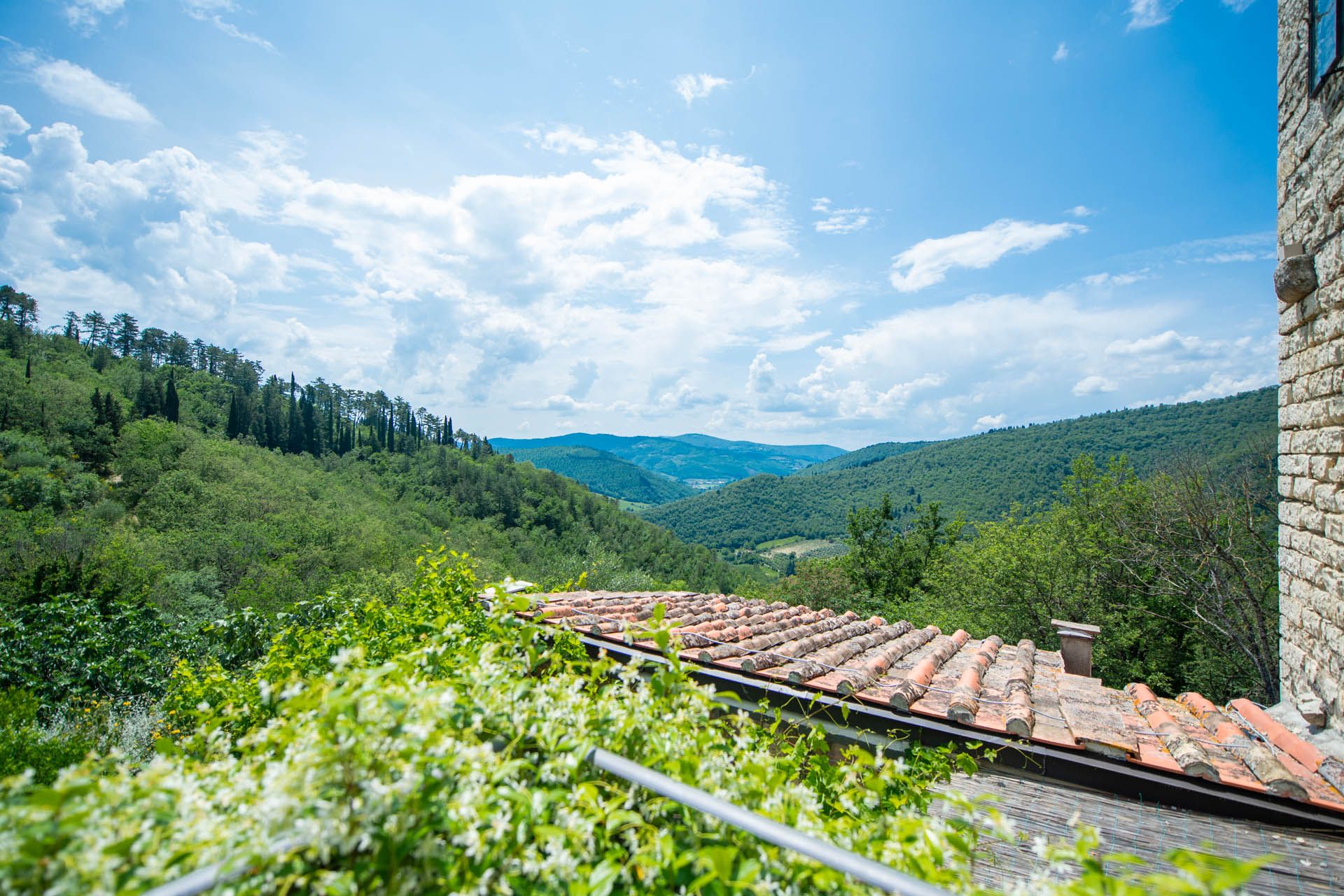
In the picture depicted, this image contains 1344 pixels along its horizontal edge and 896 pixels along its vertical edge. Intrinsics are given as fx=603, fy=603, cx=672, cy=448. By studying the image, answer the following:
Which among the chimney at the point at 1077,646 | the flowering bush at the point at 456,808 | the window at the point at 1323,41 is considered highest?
the window at the point at 1323,41

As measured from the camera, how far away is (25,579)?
15625 millimetres

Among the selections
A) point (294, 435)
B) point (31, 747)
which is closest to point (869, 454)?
point (294, 435)

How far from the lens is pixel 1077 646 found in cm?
592

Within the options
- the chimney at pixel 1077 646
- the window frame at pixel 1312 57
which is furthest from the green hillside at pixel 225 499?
the window frame at pixel 1312 57

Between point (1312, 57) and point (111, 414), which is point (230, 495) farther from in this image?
point (1312, 57)

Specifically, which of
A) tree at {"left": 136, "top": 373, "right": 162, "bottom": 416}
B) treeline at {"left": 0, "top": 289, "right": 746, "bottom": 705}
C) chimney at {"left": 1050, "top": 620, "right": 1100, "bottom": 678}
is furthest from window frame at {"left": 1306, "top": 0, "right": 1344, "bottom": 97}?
tree at {"left": 136, "top": 373, "right": 162, "bottom": 416}

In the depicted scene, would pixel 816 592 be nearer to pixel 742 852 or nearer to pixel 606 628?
pixel 606 628

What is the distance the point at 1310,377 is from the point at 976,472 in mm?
78094

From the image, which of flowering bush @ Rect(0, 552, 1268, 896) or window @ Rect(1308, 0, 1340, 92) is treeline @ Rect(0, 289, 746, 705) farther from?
window @ Rect(1308, 0, 1340, 92)

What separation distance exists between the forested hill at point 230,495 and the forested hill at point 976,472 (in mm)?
28139

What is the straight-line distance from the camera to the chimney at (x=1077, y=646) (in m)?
5.86

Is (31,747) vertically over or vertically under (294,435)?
under

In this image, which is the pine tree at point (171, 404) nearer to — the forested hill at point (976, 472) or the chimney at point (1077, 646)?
the forested hill at point (976, 472)

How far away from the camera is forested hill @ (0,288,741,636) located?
23.8 m
